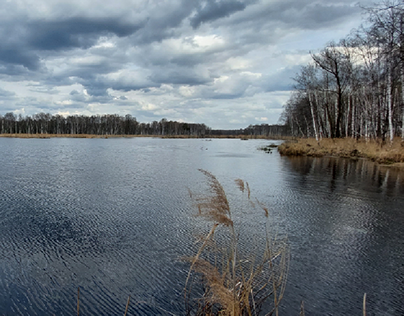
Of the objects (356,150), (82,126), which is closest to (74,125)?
(82,126)

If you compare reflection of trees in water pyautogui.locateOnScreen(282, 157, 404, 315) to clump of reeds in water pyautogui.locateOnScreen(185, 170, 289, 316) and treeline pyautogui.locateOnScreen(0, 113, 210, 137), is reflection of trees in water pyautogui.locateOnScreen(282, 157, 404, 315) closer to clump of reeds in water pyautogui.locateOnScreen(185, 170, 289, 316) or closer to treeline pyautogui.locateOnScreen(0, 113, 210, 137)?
clump of reeds in water pyautogui.locateOnScreen(185, 170, 289, 316)

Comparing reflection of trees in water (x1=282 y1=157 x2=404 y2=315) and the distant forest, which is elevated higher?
the distant forest

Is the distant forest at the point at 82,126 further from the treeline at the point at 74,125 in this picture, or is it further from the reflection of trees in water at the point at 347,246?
the reflection of trees in water at the point at 347,246

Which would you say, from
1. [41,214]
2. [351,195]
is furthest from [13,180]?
[351,195]

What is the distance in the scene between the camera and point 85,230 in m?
6.56

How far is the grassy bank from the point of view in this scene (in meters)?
20.0

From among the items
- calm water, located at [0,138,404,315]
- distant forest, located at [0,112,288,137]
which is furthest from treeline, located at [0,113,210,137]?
calm water, located at [0,138,404,315]

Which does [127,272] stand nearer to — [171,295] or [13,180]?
[171,295]

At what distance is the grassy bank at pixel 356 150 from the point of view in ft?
65.6

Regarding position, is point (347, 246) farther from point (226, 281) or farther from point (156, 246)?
point (156, 246)

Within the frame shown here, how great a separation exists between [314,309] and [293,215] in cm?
452

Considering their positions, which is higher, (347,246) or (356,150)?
(356,150)

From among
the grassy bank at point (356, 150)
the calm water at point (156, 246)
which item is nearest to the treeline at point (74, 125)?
the grassy bank at point (356, 150)

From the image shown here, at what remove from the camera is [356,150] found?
2508 cm
